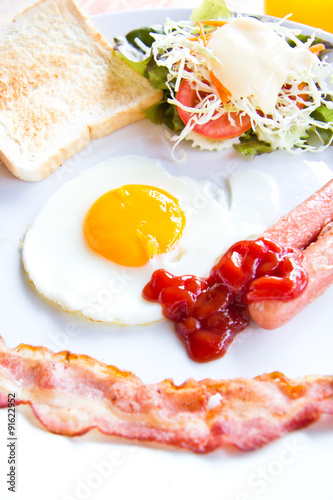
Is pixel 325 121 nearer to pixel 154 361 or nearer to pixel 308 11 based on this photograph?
pixel 308 11

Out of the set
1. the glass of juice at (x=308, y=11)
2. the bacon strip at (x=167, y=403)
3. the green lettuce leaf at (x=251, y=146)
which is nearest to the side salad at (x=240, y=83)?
the green lettuce leaf at (x=251, y=146)

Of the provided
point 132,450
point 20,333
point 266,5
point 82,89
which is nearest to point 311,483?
point 132,450

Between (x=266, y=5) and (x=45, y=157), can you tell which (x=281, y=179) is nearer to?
(x=45, y=157)

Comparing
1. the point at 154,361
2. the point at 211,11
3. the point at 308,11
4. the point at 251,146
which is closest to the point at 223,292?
the point at 154,361

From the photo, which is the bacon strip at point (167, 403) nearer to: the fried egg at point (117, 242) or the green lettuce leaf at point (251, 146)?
the fried egg at point (117, 242)

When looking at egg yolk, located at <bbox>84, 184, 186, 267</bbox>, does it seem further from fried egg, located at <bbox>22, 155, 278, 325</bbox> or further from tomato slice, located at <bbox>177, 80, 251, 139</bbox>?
tomato slice, located at <bbox>177, 80, 251, 139</bbox>

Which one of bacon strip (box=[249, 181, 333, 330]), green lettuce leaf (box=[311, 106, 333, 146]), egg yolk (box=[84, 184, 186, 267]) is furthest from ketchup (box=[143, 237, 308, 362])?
green lettuce leaf (box=[311, 106, 333, 146])
